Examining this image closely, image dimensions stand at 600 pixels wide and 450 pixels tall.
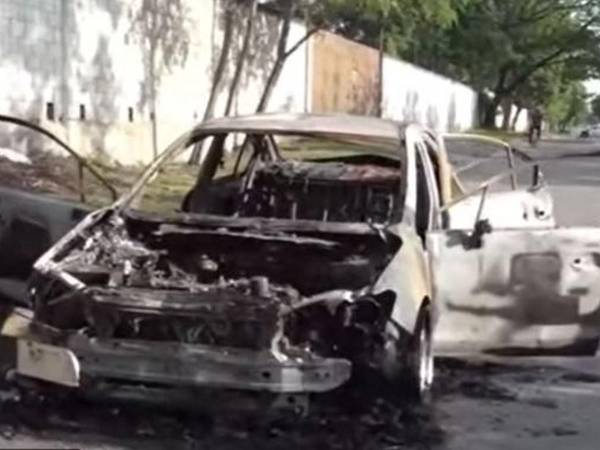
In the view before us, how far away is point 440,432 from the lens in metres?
6.50

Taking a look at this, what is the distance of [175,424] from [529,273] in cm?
230

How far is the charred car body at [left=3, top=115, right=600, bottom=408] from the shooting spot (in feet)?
19.6

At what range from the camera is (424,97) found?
51469mm

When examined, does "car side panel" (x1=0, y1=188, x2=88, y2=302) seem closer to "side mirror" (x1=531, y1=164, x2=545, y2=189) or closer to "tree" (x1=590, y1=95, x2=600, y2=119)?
"side mirror" (x1=531, y1=164, x2=545, y2=189)

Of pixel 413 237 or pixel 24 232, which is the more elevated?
pixel 413 237

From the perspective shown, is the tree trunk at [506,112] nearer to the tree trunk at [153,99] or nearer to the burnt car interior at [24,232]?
the tree trunk at [153,99]

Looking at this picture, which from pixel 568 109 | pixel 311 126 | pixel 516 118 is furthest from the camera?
pixel 568 109

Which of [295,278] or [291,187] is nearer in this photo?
[295,278]

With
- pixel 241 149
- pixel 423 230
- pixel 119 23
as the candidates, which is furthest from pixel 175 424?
pixel 119 23

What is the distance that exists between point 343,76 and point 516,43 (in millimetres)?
28624

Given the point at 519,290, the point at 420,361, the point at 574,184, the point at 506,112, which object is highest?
the point at 506,112

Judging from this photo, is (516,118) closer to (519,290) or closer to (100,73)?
(100,73)

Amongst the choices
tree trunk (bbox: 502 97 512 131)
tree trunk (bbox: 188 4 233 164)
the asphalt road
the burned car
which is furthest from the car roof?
tree trunk (bbox: 502 97 512 131)

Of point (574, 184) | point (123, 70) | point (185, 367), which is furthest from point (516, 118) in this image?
point (185, 367)
